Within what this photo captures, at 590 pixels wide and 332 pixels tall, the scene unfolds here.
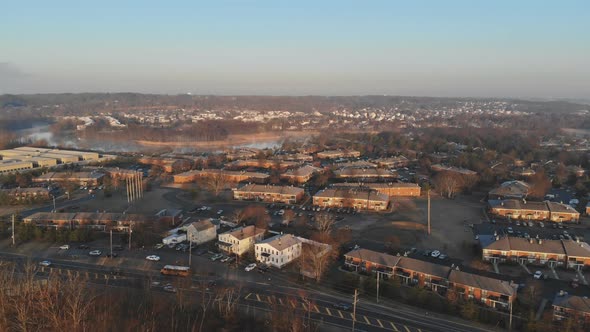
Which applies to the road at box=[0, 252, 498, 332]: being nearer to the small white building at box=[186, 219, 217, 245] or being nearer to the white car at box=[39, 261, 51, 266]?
the white car at box=[39, 261, 51, 266]

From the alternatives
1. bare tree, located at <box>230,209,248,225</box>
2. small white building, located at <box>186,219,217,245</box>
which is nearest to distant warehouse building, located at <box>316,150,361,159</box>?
bare tree, located at <box>230,209,248,225</box>

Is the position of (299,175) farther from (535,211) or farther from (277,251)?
(277,251)

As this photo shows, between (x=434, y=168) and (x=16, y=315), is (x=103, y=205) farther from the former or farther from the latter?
(x=434, y=168)

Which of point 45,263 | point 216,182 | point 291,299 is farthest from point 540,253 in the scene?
point 216,182

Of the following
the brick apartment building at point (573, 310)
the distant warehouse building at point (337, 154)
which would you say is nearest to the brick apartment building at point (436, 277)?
the brick apartment building at point (573, 310)

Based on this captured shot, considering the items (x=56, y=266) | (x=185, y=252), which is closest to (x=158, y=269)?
(x=185, y=252)

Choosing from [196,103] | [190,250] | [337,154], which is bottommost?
[190,250]
